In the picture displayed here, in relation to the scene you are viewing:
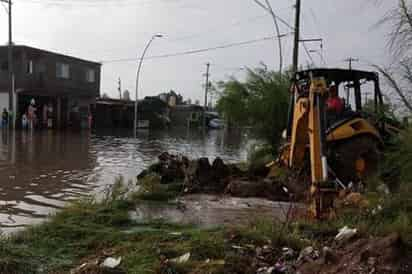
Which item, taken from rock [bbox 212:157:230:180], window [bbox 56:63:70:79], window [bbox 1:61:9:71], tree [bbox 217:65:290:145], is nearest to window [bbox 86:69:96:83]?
window [bbox 56:63:70:79]

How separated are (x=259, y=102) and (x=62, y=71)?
87.5 ft

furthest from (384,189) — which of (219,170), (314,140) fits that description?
(219,170)

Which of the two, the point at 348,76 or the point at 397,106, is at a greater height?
the point at 348,76

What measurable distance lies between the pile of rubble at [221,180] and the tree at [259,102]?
6011mm

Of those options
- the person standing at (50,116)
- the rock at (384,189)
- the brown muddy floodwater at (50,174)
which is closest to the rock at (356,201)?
the rock at (384,189)

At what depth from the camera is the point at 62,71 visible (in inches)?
1578

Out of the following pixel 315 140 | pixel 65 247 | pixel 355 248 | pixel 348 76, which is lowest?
pixel 65 247

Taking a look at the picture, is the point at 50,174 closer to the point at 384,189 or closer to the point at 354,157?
the point at 354,157

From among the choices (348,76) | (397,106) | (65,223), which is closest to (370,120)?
(348,76)

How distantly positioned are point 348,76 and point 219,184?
3821mm

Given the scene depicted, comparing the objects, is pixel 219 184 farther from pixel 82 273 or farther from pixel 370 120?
pixel 82 273

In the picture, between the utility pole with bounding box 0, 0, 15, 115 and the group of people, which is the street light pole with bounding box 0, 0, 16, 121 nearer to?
the utility pole with bounding box 0, 0, 15, 115

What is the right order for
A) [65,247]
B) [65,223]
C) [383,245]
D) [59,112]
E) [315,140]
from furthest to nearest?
1. [59,112]
2. [315,140]
3. [65,223]
4. [65,247]
5. [383,245]

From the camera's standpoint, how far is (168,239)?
5594 mm
